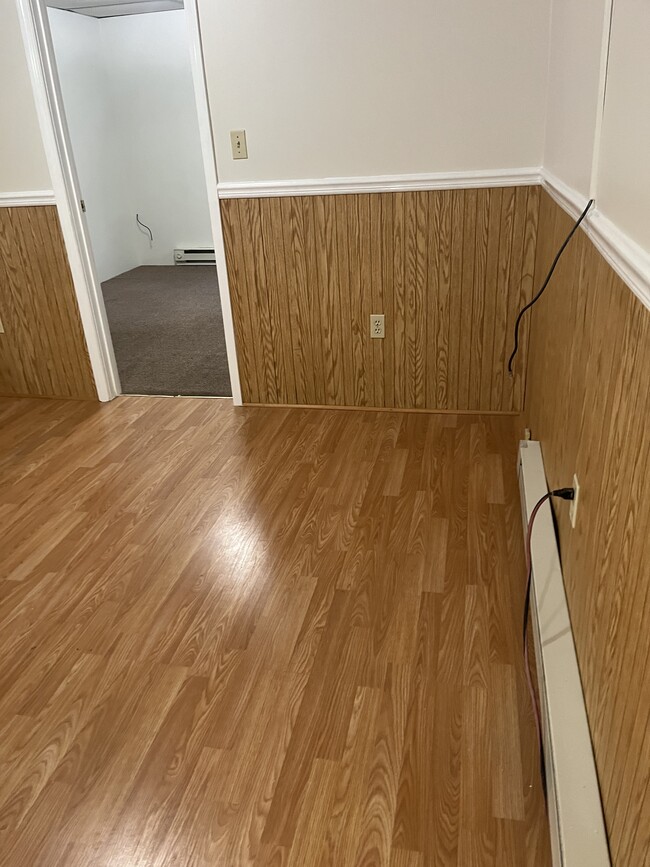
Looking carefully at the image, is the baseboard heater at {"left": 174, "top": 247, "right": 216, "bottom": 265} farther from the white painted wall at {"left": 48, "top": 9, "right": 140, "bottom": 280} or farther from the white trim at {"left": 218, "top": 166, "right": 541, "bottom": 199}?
the white trim at {"left": 218, "top": 166, "right": 541, "bottom": 199}

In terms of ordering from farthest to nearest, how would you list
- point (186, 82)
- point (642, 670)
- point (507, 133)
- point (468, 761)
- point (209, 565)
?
1. point (186, 82)
2. point (507, 133)
3. point (209, 565)
4. point (468, 761)
5. point (642, 670)

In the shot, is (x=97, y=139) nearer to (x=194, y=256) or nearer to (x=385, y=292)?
(x=194, y=256)

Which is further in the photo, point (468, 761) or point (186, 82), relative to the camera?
point (186, 82)

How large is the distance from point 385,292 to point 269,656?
1.68m

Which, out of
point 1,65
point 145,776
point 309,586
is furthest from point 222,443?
point 1,65

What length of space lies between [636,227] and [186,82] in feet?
19.4

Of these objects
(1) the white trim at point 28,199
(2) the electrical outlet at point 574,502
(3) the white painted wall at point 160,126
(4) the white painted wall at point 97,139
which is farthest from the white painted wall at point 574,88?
(3) the white painted wall at point 160,126

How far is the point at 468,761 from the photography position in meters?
1.38

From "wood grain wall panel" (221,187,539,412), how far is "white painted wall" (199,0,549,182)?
0.16m

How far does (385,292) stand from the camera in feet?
9.41

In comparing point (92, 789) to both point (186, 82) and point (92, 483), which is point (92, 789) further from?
point (186, 82)

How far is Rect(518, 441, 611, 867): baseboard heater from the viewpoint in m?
1.03

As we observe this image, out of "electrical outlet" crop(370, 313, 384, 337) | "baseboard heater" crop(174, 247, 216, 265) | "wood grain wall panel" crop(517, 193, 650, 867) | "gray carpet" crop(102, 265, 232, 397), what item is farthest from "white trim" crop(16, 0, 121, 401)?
"baseboard heater" crop(174, 247, 216, 265)

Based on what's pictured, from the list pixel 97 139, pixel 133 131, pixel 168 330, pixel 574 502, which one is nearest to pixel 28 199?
pixel 168 330
